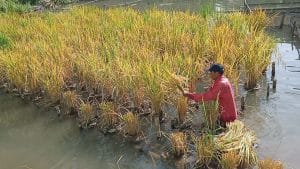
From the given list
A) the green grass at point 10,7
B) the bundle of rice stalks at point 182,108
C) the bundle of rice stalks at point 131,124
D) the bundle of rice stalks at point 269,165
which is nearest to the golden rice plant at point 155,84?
the bundle of rice stalks at point 182,108

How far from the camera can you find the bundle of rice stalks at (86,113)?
8.23 metres

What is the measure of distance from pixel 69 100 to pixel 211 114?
3125 millimetres

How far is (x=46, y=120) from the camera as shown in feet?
29.6

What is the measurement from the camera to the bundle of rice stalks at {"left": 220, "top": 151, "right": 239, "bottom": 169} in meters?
5.93

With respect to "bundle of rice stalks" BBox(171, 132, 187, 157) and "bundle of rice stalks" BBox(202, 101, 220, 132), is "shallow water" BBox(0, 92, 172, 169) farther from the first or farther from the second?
"bundle of rice stalks" BBox(202, 101, 220, 132)

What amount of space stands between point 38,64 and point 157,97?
3.36m

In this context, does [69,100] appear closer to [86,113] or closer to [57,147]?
[86,113]

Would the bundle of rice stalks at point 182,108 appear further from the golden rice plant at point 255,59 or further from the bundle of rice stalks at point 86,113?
the golden rice plant at point 255,59

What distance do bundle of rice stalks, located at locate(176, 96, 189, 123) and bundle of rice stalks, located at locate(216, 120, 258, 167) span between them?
1241 millimetres

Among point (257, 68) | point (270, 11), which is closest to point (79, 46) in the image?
point (257, 68)

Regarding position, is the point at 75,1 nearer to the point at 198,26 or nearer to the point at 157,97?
the point at 198,26

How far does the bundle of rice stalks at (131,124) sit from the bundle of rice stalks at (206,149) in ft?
4.92

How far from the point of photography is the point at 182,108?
773cm

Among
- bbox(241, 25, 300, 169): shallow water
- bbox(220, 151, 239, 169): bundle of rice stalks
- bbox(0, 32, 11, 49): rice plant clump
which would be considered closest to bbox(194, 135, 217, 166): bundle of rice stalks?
bbox(220, 151, 239, 169): bundle of rice stalks
